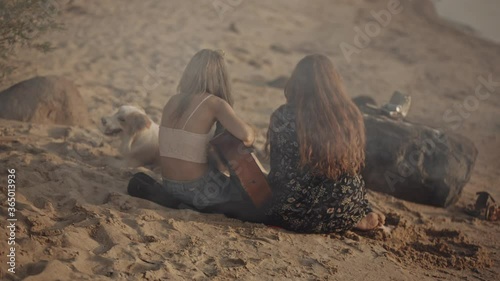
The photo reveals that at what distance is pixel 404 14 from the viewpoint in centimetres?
1448

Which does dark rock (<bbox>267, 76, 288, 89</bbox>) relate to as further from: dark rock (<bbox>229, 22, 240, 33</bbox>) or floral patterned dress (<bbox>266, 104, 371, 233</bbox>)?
floral patterned dress (<bbox>266, 104, 371, 233</bbox>)

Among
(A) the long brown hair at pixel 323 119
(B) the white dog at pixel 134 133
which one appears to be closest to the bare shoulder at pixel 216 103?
(A) the long brown hair at pixel 323 119

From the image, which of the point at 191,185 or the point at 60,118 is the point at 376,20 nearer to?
the point at 60,118

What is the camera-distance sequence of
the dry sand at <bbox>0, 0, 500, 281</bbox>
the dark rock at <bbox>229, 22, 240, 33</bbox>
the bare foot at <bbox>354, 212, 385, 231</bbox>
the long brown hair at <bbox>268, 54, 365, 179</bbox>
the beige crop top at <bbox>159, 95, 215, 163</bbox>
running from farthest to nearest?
the dark rock at <bbox>229, 22, 240, 33</bbox>
the bare foot at <bbox>354, 212, 385, 231</bbox>
the beige crop top at <bbox>159, 95, 215, 163</bbox>
the long brown hair at <bbox>268, 54, 365, 179</bbox>
the dry sand at <bbox>0, 0, 500, 281</bbox>

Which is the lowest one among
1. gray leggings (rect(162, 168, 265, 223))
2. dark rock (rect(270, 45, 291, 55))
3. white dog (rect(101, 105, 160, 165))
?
gray leggings (rect(162, 168, 265, 223))

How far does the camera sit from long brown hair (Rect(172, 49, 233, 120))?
182 inches

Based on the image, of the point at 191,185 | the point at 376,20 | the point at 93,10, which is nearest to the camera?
the point at 191,185

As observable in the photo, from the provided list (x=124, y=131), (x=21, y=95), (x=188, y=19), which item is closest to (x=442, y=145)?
(x=124, y=131)

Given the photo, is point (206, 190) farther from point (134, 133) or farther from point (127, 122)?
point (127, 122)

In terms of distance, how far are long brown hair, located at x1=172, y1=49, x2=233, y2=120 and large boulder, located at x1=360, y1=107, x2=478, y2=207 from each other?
6.74ft

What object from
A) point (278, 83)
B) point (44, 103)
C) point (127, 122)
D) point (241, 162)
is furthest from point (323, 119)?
point (278, 83)

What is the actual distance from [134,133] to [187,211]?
4.12ft

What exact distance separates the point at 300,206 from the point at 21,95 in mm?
3538

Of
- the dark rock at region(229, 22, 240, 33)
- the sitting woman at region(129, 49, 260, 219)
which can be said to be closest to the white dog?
the sitting woman at region(129, 49, 260, 219)
